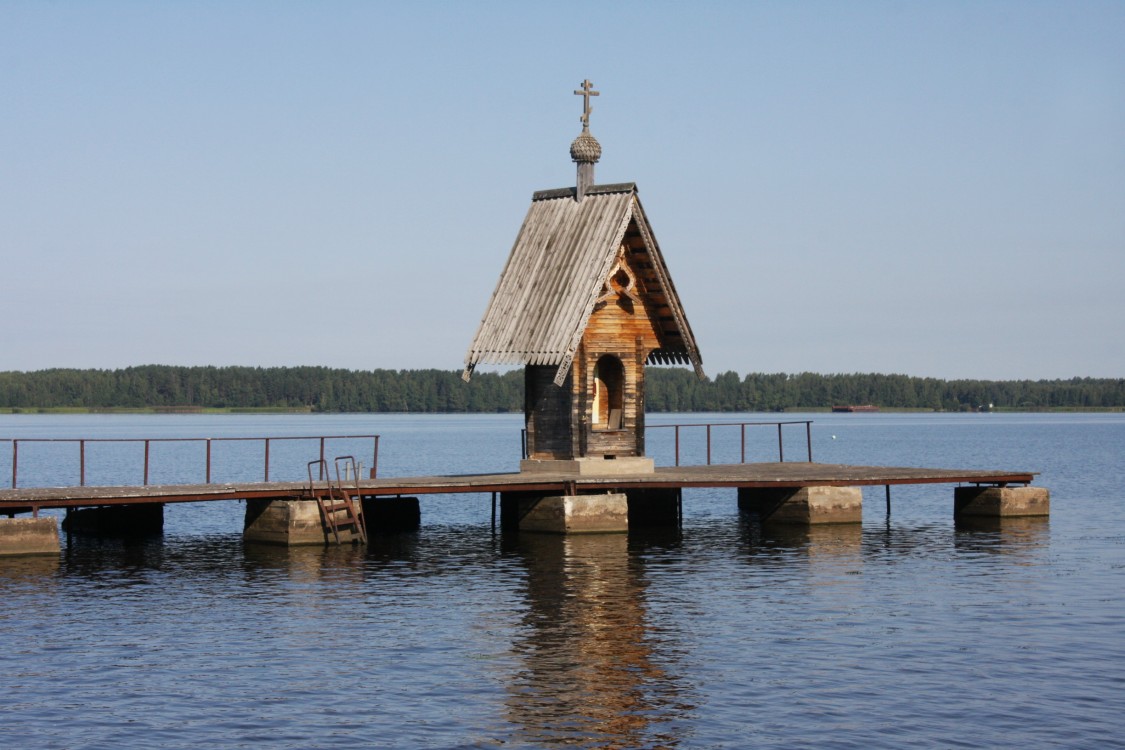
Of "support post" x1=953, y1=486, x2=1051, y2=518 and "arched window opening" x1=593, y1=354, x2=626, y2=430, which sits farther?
"support post" x1=953, y1=486, x2=1051, y2=518

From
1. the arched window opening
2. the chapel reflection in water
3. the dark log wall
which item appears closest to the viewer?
the chapel reflection in water

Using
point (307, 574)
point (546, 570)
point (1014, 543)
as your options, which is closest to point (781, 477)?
point (1014, 543)

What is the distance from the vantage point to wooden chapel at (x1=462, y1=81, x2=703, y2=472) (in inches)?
1607

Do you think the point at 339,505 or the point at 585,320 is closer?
the point at 339,505

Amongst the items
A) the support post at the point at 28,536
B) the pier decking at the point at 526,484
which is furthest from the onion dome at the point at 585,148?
the support post at the point at 28,536

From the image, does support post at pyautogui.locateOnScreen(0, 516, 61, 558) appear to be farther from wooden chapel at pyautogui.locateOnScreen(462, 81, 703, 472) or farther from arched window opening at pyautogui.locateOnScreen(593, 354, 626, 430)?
arched window opening at pyautogui.locateOnScreen(593, 354, 626, 430)

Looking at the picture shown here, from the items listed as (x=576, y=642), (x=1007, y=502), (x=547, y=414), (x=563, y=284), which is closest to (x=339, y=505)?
(x=547, y=414)

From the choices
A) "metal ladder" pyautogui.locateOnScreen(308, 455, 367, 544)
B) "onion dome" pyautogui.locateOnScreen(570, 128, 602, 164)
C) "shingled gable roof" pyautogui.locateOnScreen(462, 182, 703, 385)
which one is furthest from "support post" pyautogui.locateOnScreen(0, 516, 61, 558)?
"onion dome" pyautogui.locateOnScreen(570, 128, 602, 164)

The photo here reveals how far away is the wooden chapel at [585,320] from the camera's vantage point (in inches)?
1607

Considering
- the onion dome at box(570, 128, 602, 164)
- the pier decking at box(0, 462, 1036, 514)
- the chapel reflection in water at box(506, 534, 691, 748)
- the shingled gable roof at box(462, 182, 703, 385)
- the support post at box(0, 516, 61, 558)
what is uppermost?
the onion dome at box(570, 128, 602, 164)

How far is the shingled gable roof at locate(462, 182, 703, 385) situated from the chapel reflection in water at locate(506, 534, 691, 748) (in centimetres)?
746

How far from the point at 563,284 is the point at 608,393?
3930 millimetres

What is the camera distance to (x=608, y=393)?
1709 inches

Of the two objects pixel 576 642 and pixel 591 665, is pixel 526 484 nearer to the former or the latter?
pixel 576 642
